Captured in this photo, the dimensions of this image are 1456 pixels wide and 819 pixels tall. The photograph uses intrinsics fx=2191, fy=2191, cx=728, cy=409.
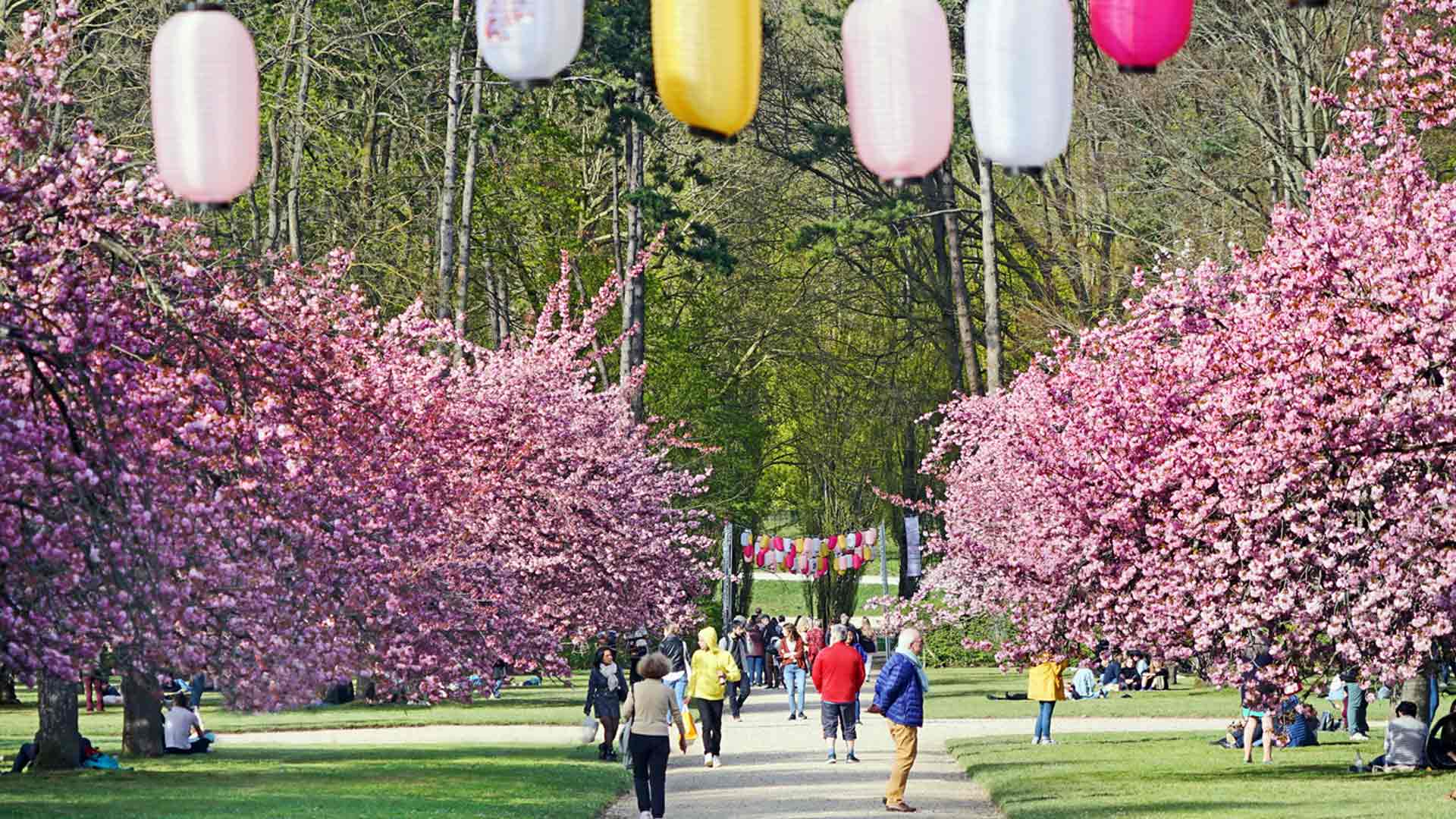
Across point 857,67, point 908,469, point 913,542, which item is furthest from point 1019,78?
point 908,469

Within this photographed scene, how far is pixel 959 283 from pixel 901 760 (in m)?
31.9

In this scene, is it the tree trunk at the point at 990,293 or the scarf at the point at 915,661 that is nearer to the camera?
the scarf at the point at 915,661

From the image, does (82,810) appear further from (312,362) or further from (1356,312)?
(1356,312)

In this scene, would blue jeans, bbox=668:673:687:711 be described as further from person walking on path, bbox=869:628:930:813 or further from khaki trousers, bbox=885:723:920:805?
khaki trousers, bbox=885:723:920:805

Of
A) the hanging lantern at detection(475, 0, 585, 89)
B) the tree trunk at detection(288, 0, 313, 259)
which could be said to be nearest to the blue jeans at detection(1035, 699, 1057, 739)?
the tree trunk at detection(288, 0, 313, 259)

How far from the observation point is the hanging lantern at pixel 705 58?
7.52 m

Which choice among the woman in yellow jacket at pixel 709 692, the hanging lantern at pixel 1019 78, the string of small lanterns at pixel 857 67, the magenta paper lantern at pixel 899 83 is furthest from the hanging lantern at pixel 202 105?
the woman in yellow jacket at pixel 709 692

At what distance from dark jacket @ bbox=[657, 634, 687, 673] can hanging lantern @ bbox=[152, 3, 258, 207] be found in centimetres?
1904

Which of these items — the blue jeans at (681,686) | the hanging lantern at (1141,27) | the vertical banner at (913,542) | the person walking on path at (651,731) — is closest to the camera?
the hanging lantern at (1141,27)

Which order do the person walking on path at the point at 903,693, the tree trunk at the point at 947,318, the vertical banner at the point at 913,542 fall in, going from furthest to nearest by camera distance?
the tree trunk at the point at 947,318
the vertical banner at the point at 913,542
the person walking on path at the point at 903,693

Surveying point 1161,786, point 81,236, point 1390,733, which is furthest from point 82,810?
point 1390,733

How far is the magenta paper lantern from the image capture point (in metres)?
7.51

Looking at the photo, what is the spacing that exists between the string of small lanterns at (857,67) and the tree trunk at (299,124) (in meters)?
27.7

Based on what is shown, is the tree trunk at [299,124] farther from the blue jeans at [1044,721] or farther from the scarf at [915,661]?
the scarf at [915,661]
